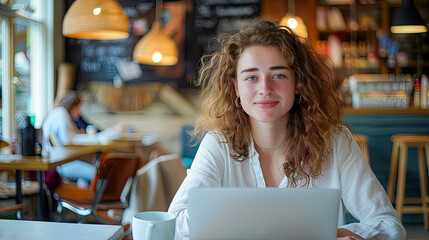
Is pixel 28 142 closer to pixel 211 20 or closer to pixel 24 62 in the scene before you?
pixel 24 62

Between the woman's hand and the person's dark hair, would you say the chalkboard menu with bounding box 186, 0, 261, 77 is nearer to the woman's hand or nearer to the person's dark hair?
the person's dark hair

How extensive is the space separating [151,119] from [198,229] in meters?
5.65

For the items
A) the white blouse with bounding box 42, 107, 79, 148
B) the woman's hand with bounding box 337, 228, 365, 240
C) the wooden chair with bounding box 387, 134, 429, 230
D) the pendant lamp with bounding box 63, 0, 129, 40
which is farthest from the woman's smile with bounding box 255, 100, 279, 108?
the white blouse with bounding box 42, 107, 79, 148

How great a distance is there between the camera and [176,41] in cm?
650

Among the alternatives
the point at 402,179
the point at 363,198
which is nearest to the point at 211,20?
the point at 402,179

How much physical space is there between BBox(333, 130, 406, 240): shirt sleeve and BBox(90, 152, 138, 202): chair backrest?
2100mm

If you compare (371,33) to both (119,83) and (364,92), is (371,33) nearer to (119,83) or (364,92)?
(364,92)

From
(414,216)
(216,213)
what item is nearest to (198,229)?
(216,213)

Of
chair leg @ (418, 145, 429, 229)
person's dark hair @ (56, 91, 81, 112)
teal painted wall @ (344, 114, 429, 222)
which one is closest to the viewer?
chair leg @ (418, 145, 429, 229)

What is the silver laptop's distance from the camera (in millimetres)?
918

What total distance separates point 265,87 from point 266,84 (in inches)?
0.5

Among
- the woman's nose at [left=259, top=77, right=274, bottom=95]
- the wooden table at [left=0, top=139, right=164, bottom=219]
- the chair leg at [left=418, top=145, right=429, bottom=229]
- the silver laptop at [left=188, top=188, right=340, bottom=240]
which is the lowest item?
the chair leg at [left=418, top=145, right=429, bottom=229]

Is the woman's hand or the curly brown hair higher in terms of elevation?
the curly brown hair

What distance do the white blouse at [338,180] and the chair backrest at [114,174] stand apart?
1821 millimetres
